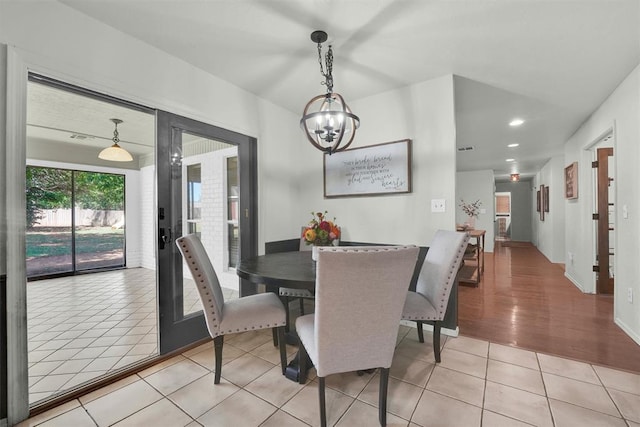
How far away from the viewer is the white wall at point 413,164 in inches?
101

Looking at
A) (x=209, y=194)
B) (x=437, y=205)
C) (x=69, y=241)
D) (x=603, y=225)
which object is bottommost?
(x=69, y=241)

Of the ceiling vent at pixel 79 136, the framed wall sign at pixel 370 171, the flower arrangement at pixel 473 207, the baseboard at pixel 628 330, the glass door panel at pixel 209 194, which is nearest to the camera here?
the baseboard at pixel 628 330

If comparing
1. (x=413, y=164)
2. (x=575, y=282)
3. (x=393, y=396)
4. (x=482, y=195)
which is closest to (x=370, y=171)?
(x=413, y=164)

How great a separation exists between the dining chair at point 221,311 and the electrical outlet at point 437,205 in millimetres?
1695

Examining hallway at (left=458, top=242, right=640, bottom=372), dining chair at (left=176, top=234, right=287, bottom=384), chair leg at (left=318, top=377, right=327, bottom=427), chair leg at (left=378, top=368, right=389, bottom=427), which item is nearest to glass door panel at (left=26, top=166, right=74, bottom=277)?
dining chair at (left=176, top=234, right=287, bottom=384)

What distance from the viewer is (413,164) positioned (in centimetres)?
276

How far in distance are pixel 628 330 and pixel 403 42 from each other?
3270mm

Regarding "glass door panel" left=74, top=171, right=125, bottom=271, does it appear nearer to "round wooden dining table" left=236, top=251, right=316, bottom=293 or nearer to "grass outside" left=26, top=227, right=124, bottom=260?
"grass outside" left=26, top=227, right=124, bottom=260

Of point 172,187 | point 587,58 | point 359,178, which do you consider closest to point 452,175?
point 359,178

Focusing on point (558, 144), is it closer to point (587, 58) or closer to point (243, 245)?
point (587, 58)

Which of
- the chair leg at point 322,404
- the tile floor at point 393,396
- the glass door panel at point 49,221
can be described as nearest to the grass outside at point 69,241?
the glass door panel at point 49,221

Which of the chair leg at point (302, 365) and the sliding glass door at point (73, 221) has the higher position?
the sliding glass door at point (73, 221)

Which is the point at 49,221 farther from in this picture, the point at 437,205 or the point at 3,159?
the point at 437,205

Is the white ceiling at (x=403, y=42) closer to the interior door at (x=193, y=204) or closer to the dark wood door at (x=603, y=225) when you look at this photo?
the interior door at (x=193, y=204)
